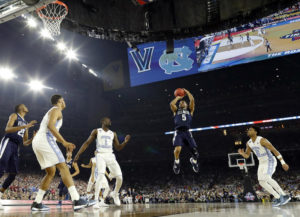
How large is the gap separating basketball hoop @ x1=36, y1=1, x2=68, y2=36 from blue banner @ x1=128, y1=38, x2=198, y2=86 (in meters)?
14.4

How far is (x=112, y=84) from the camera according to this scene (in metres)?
25.4

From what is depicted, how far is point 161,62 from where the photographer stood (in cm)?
2114

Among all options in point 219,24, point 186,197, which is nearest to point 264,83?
point 186,197

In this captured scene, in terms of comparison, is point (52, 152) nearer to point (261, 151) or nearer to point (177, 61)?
point (261, 151)

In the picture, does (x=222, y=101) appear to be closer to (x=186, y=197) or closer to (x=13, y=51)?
(x=186, y=197)

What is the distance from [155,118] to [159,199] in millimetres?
9482

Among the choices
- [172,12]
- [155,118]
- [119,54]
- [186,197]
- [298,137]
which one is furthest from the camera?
[155,118]

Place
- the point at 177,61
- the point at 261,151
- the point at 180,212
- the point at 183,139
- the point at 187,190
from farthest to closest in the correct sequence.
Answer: the point at 187,190 → the point at 177,61 → the point at 183,139 → the point at 261,151 → the point at 180,212

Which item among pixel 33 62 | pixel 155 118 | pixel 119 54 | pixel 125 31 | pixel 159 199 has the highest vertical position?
pixel 119 54

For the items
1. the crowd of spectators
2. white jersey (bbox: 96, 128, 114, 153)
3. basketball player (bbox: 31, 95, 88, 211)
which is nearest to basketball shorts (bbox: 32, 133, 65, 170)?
basketball player (bbox: 31, 95, 88, 211)

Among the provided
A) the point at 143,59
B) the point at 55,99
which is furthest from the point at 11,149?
the point at 143,59

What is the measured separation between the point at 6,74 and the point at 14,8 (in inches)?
671

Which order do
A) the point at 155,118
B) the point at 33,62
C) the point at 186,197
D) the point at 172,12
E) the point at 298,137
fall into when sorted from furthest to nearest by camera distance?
1. the point at 155,118
2. the point at 298,137
3. the point at 33,62
4. the point at 186,197
5. the point at 172,12

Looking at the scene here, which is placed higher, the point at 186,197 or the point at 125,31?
the point at 125,31
